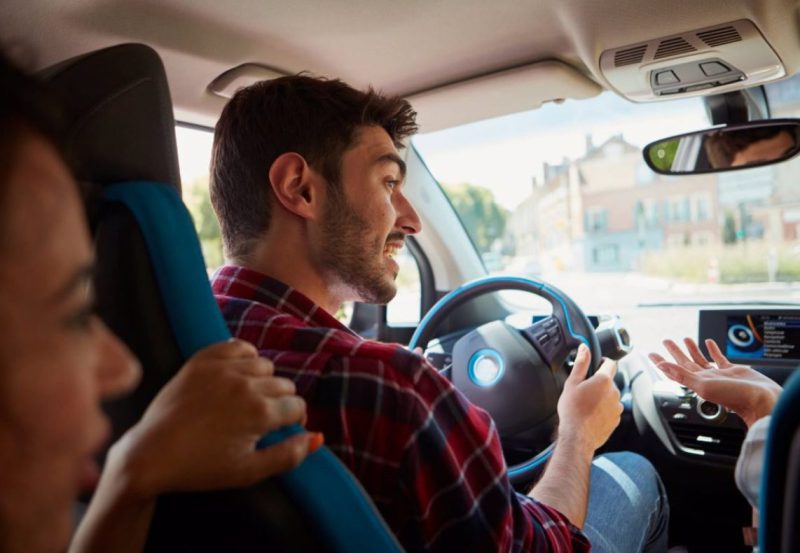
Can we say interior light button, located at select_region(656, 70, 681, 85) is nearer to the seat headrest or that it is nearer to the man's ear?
the man's ear

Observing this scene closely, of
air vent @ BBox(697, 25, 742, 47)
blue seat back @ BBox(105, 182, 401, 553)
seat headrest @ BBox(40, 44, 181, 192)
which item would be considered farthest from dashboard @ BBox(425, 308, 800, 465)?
seat headrest @ BBox(40, 44, 181, 192)

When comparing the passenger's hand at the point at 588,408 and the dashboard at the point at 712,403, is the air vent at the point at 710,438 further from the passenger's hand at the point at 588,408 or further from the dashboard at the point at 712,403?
the passenger's hand at the point at 588,408

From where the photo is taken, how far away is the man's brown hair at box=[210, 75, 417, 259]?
5.01ft

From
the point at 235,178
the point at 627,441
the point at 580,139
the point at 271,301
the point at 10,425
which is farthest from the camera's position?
the point at 580,139

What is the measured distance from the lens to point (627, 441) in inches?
99.1

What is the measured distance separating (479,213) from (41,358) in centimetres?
302

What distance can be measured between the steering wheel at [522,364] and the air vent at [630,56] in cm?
75

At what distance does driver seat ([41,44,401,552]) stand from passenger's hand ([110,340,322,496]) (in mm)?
31

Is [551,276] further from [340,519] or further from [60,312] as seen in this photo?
[60,312]

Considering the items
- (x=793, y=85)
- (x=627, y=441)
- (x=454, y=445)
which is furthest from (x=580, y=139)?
(x=454, y=445)

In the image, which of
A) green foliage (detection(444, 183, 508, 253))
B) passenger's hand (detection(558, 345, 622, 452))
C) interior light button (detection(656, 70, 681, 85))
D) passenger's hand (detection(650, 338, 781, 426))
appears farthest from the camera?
green foliage (detection(444, 183, 508, 253))

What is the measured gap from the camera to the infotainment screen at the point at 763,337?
2.16 m

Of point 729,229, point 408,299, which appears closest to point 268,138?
point 408,299

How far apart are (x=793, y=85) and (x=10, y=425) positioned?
103 inches
